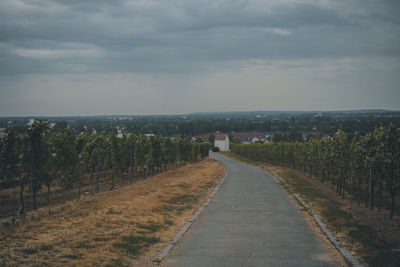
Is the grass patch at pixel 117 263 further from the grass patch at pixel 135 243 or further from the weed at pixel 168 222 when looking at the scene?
the weed at pixel 168 222

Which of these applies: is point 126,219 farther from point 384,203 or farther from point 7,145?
point 384,203

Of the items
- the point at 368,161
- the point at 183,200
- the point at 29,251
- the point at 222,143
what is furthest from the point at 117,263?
the point at 222,143

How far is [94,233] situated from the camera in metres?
9.91

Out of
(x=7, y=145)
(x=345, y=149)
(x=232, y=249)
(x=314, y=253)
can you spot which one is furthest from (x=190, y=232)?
(x=345, y=149)

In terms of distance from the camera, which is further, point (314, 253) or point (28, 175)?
point (28, 175)

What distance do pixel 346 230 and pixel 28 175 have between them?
13.6 meters

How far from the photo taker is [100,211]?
1309cm

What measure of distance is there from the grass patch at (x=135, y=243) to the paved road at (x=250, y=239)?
854 millimetres

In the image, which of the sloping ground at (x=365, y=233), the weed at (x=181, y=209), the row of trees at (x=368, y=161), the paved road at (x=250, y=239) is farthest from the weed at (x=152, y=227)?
the row of trees at (x=368, y=161)

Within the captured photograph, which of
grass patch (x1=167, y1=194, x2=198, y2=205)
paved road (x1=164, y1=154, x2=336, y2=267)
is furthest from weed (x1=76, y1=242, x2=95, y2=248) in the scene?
grass patch (x1=167, y1=194, x2=198, y2=205)

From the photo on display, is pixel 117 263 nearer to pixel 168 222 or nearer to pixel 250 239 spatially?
pixel 250 239

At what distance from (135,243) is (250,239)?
3239mm

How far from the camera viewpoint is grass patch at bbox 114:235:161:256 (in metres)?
8.65

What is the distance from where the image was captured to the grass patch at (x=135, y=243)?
865cm
